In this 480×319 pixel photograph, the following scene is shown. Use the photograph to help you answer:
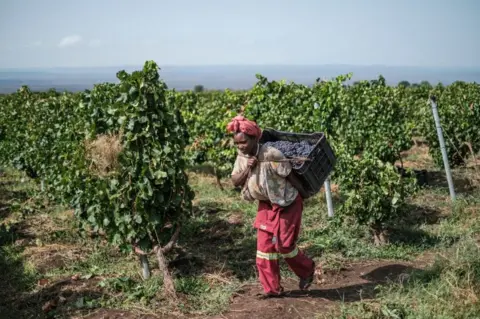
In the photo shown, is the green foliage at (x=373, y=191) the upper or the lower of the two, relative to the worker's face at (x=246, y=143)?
lower

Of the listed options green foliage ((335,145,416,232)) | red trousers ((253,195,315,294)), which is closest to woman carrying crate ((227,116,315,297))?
red trousers ((253,195,315,294))

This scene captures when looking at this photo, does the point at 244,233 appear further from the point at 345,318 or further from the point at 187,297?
the point at 345,318

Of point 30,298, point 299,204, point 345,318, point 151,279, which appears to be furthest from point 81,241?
point 345,318

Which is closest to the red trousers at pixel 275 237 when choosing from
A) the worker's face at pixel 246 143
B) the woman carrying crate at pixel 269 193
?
the woman carrying crate at pixel 269 193

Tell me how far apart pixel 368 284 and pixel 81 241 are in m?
4.39

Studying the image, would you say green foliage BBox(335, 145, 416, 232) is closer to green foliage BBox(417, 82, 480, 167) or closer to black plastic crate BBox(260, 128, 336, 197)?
black plastic crate BBox(260, 128, 336, 197)

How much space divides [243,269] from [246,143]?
210 centimetres

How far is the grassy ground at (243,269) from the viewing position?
16.0 feet

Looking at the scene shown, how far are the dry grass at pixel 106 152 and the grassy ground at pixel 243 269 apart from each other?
121cm

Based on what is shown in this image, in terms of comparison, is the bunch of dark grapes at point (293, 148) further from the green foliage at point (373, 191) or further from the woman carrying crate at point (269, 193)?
the green foliage at point (373, 191)

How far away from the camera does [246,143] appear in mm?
4867

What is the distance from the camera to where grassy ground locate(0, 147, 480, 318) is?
16.0 ft

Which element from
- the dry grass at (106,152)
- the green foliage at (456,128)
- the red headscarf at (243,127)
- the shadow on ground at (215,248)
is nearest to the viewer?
the red headscarf at (243,127)

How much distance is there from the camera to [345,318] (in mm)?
4504
